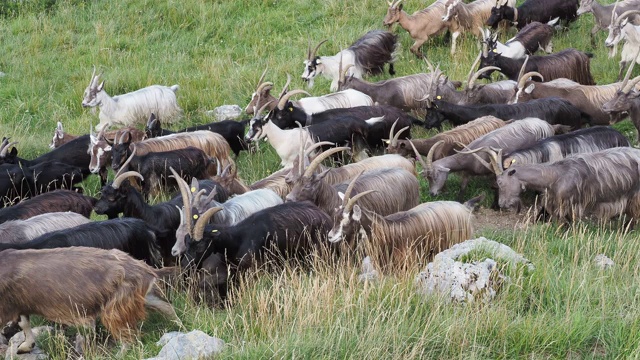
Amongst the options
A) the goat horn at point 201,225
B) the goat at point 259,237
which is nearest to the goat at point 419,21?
the goat at point 259,237

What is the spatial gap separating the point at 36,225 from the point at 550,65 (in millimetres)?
7587

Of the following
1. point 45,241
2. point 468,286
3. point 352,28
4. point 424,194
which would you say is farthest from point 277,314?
point 352,28

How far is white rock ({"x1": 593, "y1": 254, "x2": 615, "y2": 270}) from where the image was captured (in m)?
6.66

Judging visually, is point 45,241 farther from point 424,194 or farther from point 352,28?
point 352,28

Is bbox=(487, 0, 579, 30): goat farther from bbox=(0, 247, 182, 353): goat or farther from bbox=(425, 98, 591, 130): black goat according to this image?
bbox=(0, 247, 182, 353): goat

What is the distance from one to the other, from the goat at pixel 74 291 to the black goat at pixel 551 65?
750cm

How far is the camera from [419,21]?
14180 millimetres

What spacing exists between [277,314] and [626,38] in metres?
8.54

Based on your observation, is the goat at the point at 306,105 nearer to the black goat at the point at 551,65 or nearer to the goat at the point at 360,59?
the goat at the point at 360,59

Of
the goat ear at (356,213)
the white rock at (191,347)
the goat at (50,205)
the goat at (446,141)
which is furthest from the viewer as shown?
the goat at (446,141)

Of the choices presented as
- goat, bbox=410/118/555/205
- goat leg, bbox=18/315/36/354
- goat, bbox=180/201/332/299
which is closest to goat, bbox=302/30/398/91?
goat, bbox=410/118/555/205

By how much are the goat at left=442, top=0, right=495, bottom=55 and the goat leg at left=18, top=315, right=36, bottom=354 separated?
9.34 meters

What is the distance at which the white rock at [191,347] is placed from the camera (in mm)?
5227

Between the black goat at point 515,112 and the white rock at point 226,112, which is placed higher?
the black goat at point 515,112
